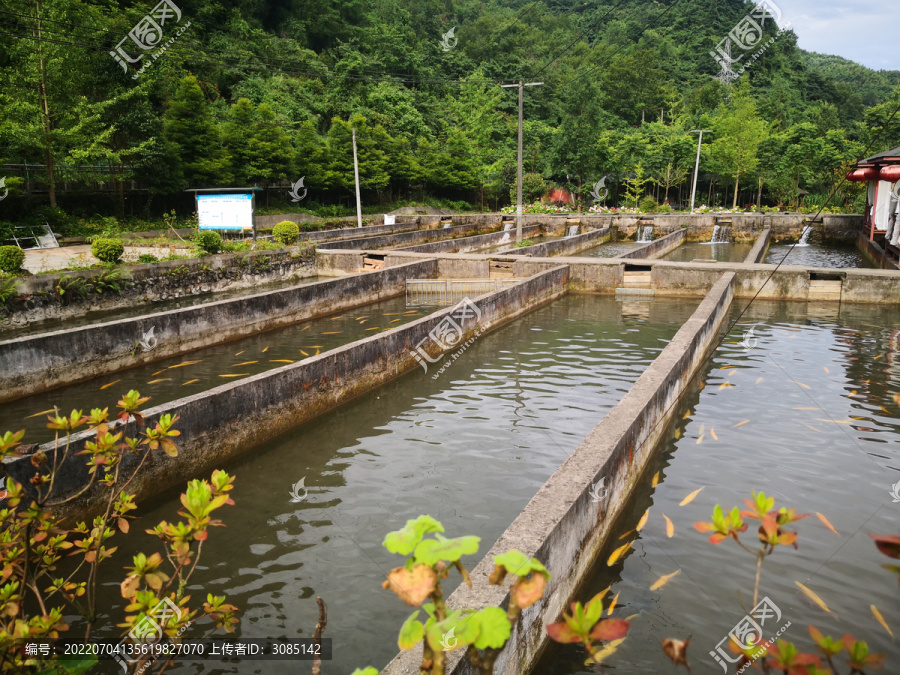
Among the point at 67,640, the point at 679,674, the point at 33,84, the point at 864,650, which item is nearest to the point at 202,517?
the point at 864,650

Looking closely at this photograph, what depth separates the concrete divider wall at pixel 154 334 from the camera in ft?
27.5

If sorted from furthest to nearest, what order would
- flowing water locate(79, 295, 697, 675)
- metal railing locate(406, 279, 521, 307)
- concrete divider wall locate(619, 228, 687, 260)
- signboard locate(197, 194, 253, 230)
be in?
concrete divider wall locate(619, 228, 687, 260), signboard locate(197, 194, 253, 230), metal railing locate(406, 279, 521, 307), flowing water locate(79, 295, 697, 675)

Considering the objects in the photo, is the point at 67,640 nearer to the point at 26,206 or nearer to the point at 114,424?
the point at 114,424

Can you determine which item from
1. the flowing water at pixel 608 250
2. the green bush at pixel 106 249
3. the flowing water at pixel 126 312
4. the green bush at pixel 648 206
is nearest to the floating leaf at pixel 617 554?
the flowing water at pixel 126 312

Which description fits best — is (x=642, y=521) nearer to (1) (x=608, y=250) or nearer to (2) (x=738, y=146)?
(1) (x=608, y=250)

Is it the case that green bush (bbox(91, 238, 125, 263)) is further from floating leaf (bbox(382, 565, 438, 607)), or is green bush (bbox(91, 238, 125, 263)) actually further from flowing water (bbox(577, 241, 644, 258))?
flowing water (bbox(577, 241, 644, 258))

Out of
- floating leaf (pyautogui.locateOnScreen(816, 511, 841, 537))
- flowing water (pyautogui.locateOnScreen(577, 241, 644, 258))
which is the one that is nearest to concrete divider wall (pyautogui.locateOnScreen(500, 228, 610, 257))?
flowing water (pyautogui.locateOnScreen(577, 241, 644, 258))

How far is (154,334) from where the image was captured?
32.9 feet

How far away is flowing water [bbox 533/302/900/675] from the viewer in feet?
12.6

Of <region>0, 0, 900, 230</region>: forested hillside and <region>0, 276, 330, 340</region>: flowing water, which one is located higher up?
<region>0, 0, 900, 230</region>: forested hillside

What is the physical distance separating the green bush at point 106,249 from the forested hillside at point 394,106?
32.2 ft

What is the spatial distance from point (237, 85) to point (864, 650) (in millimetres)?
50808

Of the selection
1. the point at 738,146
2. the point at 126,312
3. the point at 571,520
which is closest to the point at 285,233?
the point at 126,312

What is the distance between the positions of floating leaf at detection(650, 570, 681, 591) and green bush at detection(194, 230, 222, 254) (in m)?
15.3
